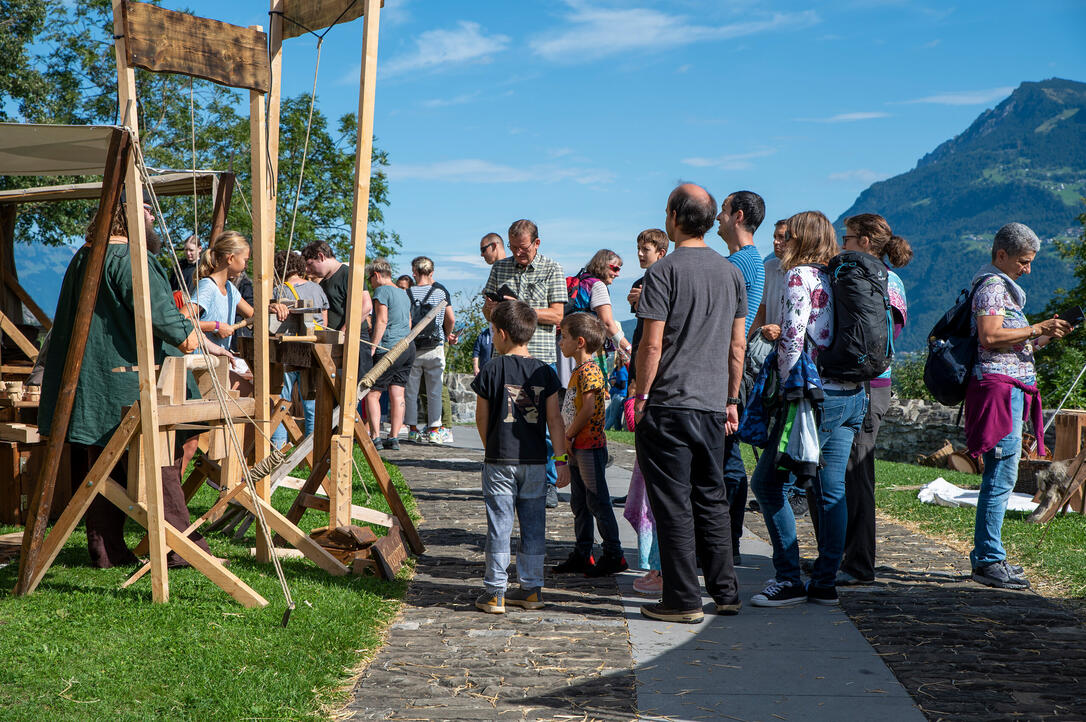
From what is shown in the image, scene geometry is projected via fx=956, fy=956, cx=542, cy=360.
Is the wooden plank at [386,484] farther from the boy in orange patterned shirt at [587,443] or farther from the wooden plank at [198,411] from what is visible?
the boy in orange patterned shirt at [587,443]

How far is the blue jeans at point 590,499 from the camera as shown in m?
5.21

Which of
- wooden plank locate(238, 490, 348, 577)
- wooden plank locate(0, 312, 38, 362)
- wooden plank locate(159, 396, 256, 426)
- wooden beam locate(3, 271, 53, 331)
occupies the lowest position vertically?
wooden plank locate(238, 490, 348, 577)

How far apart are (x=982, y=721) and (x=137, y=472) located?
147 inches

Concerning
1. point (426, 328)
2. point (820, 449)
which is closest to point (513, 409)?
point (820, 449)

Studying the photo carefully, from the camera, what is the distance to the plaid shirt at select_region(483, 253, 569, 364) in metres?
7.35

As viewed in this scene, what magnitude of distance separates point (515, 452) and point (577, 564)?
112cm

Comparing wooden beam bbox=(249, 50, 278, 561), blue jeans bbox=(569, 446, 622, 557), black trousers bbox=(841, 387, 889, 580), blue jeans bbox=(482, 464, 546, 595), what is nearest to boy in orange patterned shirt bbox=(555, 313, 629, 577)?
blue jeans bbox=(569, 446, 622, 557)

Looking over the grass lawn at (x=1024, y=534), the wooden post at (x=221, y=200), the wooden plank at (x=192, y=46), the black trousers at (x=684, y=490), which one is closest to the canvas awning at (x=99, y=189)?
the wooden post at (x=221, y=200)

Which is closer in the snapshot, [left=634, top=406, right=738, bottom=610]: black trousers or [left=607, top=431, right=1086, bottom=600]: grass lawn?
[left=634, top=406, right=738, bottom=610]: black trousers

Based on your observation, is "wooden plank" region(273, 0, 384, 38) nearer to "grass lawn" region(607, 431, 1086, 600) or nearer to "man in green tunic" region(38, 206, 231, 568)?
"man in green tunic" region(38, 206, 231, 568)

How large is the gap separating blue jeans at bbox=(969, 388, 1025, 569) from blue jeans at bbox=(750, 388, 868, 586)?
96cm

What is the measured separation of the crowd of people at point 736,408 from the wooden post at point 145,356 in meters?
1.52

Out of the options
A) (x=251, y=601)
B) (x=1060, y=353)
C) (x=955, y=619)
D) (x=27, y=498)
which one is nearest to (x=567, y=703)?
(x=251, y=601)

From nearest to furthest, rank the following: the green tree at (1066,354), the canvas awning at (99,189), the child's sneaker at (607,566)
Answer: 1. the child's sneaker at (607,566)
2. the canvas awning at (99,189)
3. the green tree at (1066,354)
